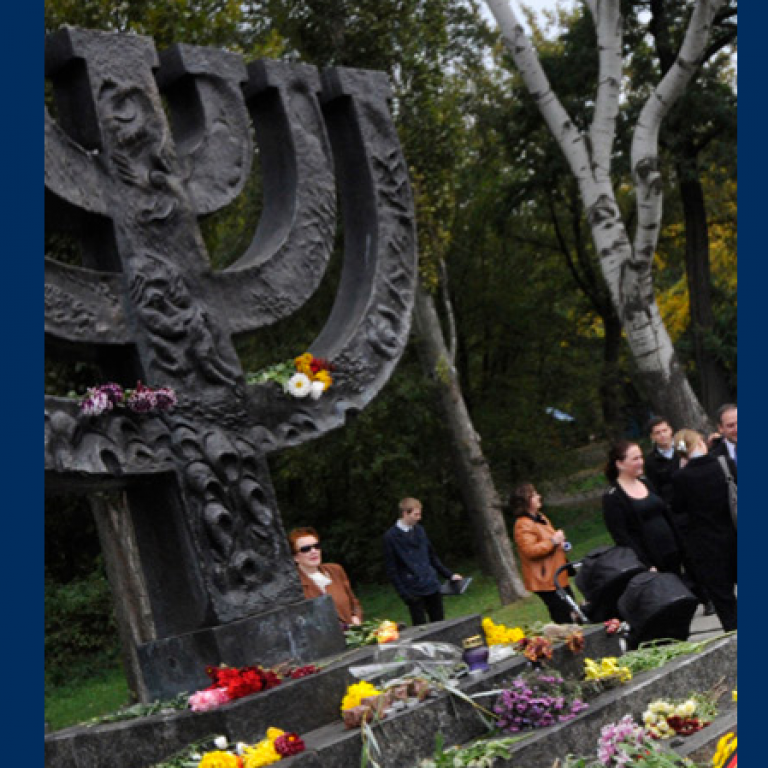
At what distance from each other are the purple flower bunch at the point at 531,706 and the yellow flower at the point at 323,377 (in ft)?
6.41

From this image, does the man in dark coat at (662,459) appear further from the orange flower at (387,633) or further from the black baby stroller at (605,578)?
the orange flower at (387,633)

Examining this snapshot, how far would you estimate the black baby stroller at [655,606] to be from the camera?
7551 millimetres

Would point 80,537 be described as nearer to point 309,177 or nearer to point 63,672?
point 63,672

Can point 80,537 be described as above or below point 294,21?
below

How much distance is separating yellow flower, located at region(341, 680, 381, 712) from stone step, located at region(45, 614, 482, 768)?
0.14 metres

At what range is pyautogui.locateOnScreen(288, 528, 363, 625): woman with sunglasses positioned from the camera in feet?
25.5

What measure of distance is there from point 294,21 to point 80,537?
30.7 ft

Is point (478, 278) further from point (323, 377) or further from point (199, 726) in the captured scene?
point (199, 726)

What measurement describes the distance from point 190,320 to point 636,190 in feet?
22.5

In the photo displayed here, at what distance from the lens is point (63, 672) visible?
57.6ft

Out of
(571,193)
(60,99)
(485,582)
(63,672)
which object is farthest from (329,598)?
(571,193)

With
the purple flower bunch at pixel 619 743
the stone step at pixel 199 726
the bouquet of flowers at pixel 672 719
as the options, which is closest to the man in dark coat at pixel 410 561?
the stone step at pixel 199 726

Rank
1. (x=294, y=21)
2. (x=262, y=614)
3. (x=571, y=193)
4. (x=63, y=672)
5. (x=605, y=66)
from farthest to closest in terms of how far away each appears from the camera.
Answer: (x=571, y=193) < (x=63, y=672) < (x=294, y=21) < (x=605, y=66) < (x=262, y=614)

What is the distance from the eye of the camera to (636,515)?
8.02 meters
